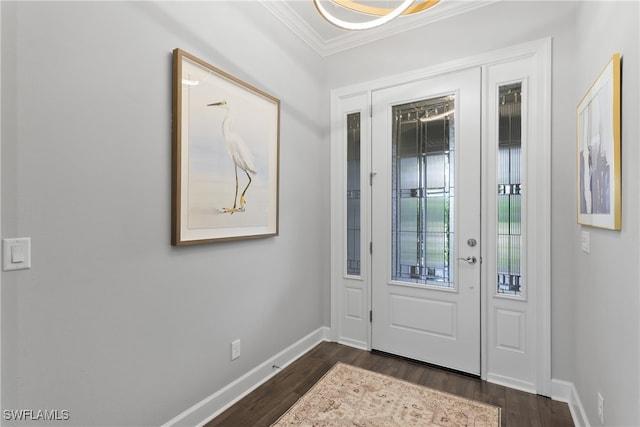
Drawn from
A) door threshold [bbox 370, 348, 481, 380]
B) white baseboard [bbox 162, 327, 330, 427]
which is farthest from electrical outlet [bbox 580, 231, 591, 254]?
white baseboard [bbox 162, 327, 330, 427]

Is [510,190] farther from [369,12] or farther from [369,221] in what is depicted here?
[369,12]

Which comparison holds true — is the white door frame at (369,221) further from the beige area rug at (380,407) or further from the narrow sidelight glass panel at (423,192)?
the beige area rug at (380,407)

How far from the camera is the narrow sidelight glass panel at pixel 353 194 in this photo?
2975 millimetres

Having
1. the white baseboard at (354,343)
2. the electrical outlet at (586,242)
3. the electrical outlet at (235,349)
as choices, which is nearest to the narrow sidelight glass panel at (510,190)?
the electrical outlet at (586,242)

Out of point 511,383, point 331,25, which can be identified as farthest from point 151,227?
point 511,383

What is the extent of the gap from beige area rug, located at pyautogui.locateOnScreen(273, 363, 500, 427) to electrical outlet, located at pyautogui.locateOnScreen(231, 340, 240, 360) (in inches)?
19.2

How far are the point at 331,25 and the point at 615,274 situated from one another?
2.69 metres

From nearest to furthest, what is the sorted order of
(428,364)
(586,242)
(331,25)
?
(586,242) < (428,364) < (331,25)

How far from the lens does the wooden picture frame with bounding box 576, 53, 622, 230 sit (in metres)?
1.26

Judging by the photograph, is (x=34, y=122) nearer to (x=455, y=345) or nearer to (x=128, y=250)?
(x=128, y=250)

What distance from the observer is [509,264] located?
7.55ft

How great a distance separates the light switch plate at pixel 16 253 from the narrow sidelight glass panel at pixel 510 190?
2.73m

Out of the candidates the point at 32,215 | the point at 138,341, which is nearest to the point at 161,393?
the point at 138,341

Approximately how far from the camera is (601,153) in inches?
56.8
